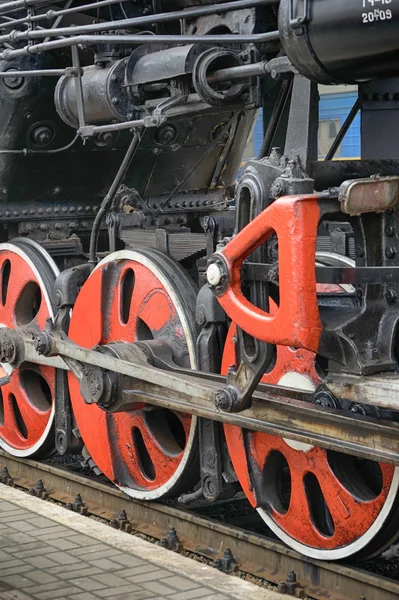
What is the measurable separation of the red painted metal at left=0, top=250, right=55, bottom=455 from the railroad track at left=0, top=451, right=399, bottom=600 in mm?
178

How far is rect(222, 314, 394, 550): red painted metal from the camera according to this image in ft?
14.9

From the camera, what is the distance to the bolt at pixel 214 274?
172 inches

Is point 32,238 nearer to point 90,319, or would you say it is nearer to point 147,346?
point 90,319

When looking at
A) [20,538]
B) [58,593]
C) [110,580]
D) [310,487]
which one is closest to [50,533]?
[20,538]

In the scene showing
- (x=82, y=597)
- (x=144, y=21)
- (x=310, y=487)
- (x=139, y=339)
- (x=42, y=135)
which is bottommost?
(x=82, y=597)

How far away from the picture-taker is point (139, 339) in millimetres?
5816

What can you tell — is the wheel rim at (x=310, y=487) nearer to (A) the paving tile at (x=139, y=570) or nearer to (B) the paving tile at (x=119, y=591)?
(A) the paving tile at (x=139, y=570)

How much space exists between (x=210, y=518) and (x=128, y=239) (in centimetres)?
150

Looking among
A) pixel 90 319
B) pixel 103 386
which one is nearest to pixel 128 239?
pixel 90 319

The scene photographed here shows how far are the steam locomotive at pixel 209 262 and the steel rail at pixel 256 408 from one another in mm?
10

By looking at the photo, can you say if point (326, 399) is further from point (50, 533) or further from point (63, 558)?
point (50, 533)

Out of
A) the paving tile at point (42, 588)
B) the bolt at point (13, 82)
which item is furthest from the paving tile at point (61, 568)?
the bolt at point (13, 82)

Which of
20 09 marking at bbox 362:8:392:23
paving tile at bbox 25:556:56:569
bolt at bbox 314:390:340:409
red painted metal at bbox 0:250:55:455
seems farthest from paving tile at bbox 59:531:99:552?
20 09 marking at bbox 362:8:392:23

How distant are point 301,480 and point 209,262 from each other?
1.01m
